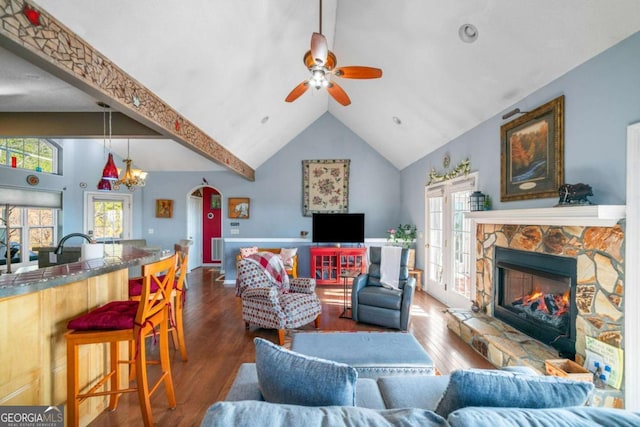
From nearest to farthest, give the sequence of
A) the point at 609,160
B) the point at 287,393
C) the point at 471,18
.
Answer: the point at 287,393 < the point at 609,160 < the point at 471,18

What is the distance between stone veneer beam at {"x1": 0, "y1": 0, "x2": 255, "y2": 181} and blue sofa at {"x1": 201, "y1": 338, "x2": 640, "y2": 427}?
5.96 feet

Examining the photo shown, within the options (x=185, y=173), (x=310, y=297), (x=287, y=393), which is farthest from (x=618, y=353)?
(x=185, y=173)

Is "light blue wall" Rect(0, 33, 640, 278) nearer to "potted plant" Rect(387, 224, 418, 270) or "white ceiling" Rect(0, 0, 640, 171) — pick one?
"potted plant" Rect(387, 224, 418, 270)

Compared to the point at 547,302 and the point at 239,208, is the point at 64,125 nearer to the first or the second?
the point at 239,208

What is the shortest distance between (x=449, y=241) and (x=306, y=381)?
12.7 feet

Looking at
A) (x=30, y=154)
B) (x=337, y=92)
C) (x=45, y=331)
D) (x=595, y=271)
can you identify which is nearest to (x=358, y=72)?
(x=337, y=92)

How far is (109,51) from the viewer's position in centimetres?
185

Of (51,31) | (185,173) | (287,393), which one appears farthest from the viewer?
(185,173)

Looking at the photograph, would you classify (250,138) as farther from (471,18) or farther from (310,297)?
(471,18)

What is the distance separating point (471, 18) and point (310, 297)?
318 cm

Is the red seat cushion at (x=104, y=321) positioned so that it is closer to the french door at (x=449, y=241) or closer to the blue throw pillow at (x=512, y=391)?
the blue throw pillow at (x=512, y=391)

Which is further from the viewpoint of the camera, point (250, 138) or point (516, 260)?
point (250, 138)

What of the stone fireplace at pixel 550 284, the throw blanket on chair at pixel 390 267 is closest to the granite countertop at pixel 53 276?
the throw blanket on chair at pixel 390 267

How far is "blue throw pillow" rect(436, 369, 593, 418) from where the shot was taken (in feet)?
3.18
